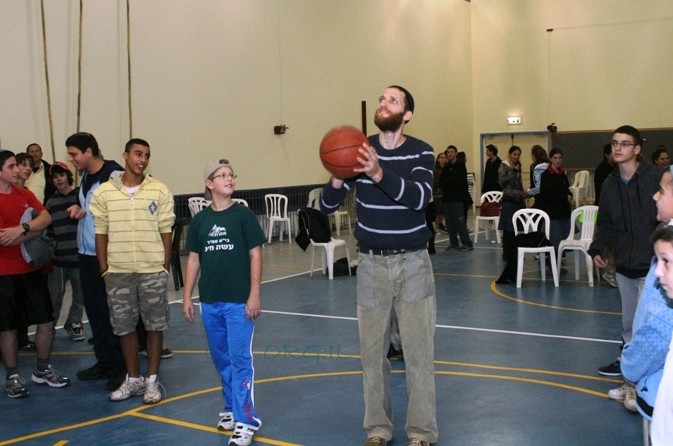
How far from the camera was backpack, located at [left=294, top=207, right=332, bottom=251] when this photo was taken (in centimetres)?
1168

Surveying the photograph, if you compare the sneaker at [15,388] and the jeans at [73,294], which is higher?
the jeans at [73,294]

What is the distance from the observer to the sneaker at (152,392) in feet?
19.2

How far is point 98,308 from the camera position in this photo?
6.44 meters

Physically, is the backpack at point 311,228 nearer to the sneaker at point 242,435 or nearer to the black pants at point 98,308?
the black pants at point 98,308

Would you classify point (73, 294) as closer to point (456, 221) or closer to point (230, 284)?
point (230, 284)

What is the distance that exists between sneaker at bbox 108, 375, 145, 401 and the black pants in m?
0.38

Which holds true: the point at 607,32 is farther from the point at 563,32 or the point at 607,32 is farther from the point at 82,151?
the point at 82,151

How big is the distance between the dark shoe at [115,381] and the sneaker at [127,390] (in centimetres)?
18

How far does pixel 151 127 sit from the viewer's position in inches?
561

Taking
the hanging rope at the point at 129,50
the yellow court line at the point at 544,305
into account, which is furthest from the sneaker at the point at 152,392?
the hanging rope at the point at 129,50

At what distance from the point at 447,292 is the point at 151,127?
21.7 ft

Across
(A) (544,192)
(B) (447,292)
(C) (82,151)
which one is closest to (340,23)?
(A) (544,192)

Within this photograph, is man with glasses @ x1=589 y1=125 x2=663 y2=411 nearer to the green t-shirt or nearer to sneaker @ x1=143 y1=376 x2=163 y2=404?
the green t-shirt

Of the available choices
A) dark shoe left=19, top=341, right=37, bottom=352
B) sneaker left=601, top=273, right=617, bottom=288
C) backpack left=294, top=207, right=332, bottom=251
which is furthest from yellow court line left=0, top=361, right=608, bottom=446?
backpack left=294, top=207, right=332, bottom=251
